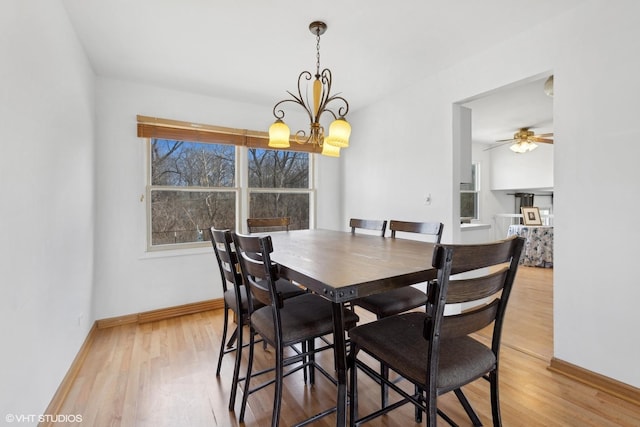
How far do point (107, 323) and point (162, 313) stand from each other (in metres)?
0.46

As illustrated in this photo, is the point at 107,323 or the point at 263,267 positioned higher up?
the point at 263,267

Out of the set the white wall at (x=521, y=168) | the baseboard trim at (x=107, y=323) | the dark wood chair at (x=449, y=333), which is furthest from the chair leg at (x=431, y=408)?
the white wall at (x=521, y=168)

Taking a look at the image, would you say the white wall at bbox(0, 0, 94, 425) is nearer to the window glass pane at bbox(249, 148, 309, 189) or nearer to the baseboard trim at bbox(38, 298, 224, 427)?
the baseboard trim at bbox(38, 298, 224, 427)

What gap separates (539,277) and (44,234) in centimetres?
557

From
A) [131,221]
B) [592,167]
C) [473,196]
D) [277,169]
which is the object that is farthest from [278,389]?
[473,196]

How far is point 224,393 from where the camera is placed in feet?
6.03

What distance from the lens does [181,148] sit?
3.33 m

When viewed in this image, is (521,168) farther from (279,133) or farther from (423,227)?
(279,133)

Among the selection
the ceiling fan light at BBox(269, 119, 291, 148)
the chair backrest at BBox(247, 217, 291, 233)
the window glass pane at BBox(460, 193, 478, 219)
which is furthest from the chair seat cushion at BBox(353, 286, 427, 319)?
the window glass pane at BBox(460, 193, 478, 219)

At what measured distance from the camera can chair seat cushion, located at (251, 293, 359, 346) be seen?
145 centimetres

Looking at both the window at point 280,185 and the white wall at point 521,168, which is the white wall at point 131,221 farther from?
the white wall at point 521,168

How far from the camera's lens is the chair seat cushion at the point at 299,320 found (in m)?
1.45

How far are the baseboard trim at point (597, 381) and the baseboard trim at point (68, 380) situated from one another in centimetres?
306

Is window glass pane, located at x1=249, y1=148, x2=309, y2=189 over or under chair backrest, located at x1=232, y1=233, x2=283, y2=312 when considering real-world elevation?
over
